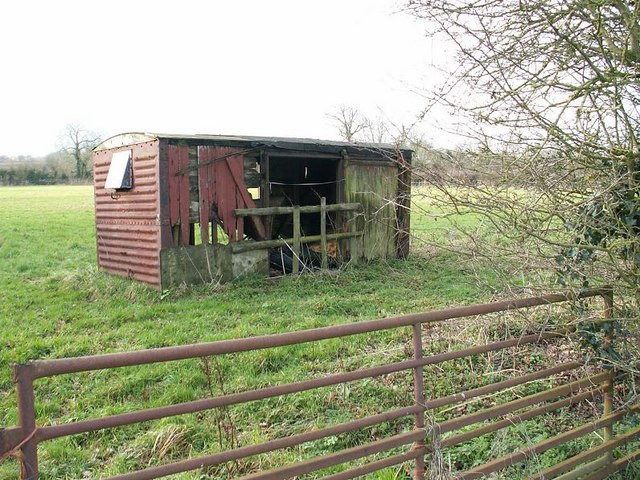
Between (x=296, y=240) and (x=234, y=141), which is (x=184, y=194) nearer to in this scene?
(x=234, y=141)

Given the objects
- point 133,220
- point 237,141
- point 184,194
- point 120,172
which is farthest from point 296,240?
point 120,172

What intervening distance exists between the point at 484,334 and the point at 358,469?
3.29 meters

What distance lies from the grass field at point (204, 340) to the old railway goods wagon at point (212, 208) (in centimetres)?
52

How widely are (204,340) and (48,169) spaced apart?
57772 mm

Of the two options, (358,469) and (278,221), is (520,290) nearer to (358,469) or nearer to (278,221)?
(358,469)

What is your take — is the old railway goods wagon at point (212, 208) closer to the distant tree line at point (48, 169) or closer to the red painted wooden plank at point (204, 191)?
the red painted wooden plank at point (204, 191)

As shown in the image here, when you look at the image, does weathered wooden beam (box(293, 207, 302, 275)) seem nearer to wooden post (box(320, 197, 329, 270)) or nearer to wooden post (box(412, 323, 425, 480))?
wooden post (box(320, 197, 329, 270))

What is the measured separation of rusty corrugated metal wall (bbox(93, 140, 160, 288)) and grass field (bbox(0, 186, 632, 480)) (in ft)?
1.41

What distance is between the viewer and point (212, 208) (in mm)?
10148

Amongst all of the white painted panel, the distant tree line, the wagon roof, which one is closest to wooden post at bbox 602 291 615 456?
the wagon roof

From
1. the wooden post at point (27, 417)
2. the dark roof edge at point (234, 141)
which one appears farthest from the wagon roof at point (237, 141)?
the wooden post at point (27, 417)

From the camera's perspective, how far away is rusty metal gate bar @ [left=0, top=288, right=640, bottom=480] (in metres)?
1.77

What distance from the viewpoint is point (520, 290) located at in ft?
11.9

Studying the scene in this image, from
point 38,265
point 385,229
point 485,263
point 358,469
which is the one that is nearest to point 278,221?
point 385,229
